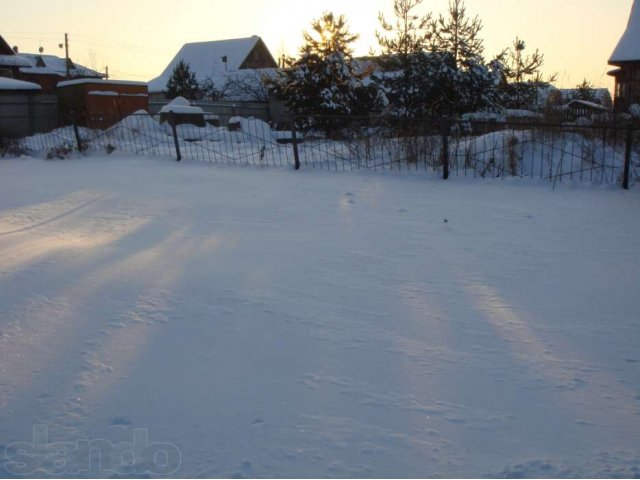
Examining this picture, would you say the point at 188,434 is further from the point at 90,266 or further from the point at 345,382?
the point at 90,266

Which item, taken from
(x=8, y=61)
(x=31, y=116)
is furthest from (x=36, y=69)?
(x=31, y=116)

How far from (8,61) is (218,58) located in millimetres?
23020

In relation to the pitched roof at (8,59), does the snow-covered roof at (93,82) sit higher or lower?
lower

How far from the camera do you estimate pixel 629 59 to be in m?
23.5

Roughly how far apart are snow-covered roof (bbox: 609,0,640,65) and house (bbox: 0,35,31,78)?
29279 mm

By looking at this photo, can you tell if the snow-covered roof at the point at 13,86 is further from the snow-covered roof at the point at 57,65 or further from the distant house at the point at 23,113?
the snow-covered roof at the point at 57,65

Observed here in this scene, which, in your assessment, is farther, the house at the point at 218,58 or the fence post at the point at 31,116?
the house at the point at 218,58

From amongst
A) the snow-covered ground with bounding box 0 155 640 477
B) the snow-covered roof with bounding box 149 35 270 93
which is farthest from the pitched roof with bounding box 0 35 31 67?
the snow-covered ground with bounding box 0 155 640 477

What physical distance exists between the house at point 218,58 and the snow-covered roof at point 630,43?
106ft

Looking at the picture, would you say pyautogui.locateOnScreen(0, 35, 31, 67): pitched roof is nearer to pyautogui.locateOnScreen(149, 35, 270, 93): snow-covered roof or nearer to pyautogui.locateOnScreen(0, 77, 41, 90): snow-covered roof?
pyautogui.locateOnScreen(0, 77, 41, 90): snow-covered roof

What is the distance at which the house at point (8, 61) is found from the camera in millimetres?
32656

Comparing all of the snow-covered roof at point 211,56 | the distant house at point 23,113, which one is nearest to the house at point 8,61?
the distant house at point 23,113

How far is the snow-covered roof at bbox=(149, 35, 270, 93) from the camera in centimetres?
5181

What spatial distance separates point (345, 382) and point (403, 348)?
1.88 feet
